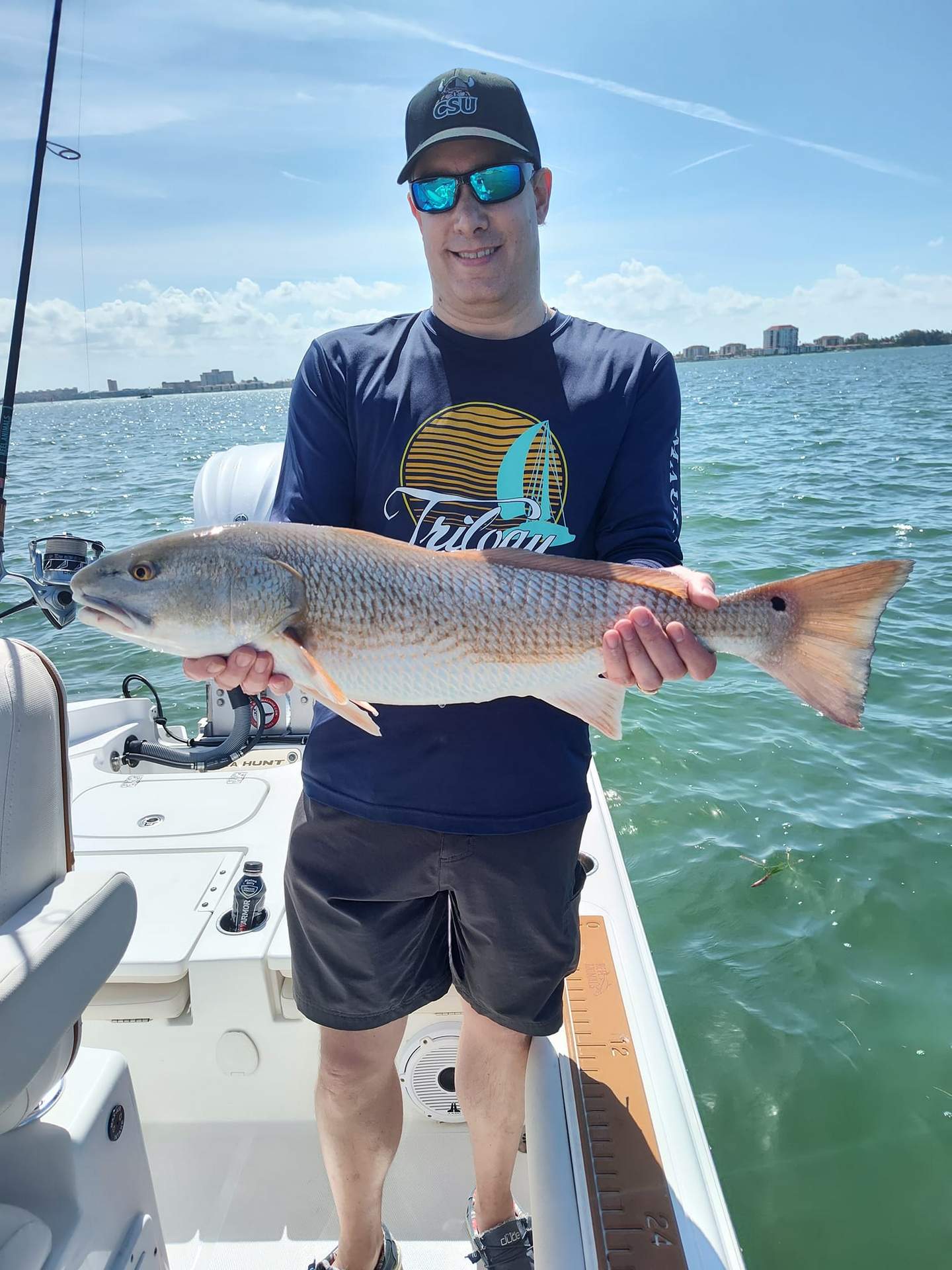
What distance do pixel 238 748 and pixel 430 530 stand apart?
2358 millimetres

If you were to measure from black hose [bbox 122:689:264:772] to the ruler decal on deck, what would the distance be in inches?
83.6

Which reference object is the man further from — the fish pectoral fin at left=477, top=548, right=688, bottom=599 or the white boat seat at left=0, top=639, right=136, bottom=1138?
the white boat seat at left=0, top=639, right=136, bottom=1138

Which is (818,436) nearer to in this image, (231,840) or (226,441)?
(226,441)

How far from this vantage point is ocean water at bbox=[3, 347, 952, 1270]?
12.9 feet

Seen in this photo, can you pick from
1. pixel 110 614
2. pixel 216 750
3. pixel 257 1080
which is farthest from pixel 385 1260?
pixel 216 750

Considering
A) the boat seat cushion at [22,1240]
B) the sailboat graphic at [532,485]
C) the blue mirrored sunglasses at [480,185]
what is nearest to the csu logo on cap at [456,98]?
the blue mirrored sunglasses at [480,185]

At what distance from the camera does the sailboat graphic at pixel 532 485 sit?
2.47 meters

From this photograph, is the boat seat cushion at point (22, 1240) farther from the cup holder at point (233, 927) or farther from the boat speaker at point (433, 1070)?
the boat speaker at point (433, 1070)

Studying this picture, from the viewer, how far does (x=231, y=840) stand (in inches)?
156

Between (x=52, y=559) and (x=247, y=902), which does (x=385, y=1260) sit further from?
(x=52, y=559)

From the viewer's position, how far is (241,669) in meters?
2.38

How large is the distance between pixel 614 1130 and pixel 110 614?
2.29 m

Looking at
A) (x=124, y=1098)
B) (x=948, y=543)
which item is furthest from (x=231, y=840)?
(x=948, y=543)

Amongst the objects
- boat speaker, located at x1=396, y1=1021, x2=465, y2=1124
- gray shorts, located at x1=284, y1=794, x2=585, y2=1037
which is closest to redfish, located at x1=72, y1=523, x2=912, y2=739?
gray shorts, located at x1=284, y1=794, x2=585, y2=1037
